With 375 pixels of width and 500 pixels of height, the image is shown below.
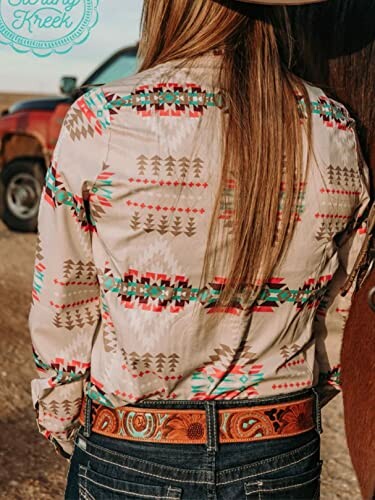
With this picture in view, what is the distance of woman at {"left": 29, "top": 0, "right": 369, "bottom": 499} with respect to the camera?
1.50m

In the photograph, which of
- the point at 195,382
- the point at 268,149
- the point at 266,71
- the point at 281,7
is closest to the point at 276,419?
the point at 195,382

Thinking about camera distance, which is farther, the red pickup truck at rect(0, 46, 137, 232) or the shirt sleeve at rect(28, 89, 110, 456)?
the red pickup truck at rect(0, 46, 137, 232)

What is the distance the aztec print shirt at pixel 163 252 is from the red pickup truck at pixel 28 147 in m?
7.54

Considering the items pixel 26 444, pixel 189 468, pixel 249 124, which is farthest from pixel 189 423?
pixel 26 444

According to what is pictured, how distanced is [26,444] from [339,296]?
2.67m

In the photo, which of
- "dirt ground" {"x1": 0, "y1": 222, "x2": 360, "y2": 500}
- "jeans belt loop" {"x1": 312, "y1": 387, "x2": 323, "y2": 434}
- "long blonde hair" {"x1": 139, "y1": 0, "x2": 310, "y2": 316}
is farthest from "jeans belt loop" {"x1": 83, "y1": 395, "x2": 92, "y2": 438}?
"dirt ground" {"x1": 0, "y1": 222, "x2": 360, "y2": 500}

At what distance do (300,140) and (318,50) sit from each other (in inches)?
15.3

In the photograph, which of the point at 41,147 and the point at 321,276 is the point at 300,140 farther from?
the point at 41,147

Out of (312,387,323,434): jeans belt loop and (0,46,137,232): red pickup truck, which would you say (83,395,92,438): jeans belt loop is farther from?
(0,46,137,232): red pickup truck

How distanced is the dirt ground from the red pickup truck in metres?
3.39

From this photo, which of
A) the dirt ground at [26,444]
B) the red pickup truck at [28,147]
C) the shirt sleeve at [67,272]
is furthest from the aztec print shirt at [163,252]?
the red pickup truck at [28,147]

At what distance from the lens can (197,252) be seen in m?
1.52

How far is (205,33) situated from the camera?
5.09 ft

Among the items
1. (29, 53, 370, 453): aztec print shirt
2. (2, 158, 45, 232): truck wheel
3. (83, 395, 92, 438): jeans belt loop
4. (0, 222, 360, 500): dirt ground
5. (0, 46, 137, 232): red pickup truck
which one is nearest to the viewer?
(29, 53, 370, 453): aztec print shirt
